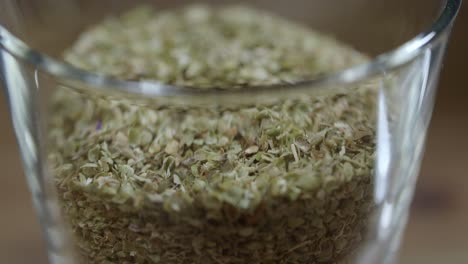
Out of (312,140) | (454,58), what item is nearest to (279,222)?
(312,140)

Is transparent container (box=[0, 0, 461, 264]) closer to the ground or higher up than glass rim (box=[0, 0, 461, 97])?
closer to the ground

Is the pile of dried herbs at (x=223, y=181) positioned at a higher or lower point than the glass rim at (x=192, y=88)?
lower

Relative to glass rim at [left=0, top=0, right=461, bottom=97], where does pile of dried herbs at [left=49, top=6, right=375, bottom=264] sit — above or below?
below

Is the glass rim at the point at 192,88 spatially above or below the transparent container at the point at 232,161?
above

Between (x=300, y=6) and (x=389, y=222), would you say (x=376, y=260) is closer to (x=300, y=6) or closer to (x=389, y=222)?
(x=389, y=222)
